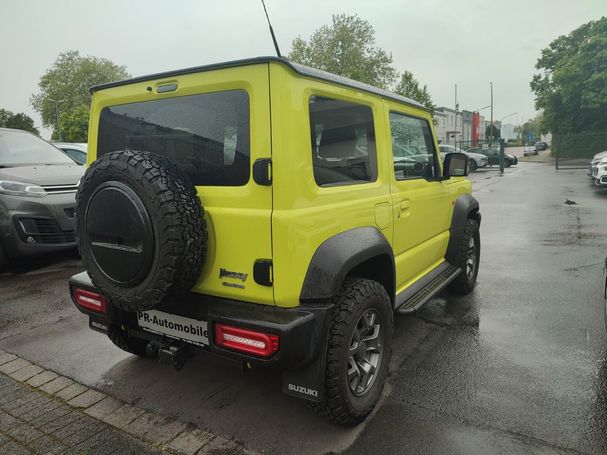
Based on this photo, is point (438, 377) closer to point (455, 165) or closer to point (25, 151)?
point (455, 165)

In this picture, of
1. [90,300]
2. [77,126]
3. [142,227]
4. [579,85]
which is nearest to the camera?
[142,227]

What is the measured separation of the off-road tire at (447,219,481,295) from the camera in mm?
4309

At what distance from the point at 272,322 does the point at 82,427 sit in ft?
4.75

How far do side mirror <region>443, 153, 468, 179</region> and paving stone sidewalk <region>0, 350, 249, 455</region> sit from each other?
109 inches

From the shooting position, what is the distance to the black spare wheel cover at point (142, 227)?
2.03 meters

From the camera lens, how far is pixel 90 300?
8.95ft

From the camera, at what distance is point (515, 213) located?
1058cm

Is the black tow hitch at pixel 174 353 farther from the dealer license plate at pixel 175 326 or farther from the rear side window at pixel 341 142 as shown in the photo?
the rear side window at pixel 341 142

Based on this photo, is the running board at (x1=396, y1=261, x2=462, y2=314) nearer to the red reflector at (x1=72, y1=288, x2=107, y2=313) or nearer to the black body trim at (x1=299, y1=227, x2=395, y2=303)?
the black body trim at (x1=299, y1=227, x2=395, y2=303)

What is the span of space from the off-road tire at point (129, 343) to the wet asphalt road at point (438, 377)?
0.10 m

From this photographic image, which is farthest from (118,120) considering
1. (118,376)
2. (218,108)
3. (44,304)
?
(44,304)

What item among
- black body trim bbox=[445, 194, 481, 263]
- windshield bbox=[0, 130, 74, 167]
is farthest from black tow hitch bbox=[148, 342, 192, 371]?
windshield bbox=[0, 130, 74, 167]

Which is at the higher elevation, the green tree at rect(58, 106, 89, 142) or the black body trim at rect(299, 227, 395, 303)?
the green tree at rect(58, 106, 89, 142)

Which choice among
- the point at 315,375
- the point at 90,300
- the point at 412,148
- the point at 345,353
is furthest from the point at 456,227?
the point at 90,300
